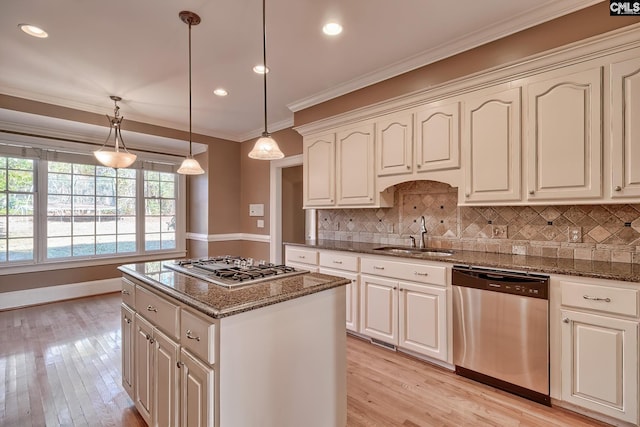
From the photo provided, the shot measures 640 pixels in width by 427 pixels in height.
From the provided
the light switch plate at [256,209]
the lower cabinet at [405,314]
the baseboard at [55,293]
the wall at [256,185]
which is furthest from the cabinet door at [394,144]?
→ the baseboard at [55,293]

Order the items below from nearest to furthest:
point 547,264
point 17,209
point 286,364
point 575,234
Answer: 1. point 286,364
2. point 547,264
3. point 575,234
4. point 17,209

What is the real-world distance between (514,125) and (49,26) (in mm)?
3708

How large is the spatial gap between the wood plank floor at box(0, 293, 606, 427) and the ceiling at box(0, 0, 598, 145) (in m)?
2.76

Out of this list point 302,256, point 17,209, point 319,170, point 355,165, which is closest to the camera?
point 355,165

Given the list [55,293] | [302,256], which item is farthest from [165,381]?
[55,293]

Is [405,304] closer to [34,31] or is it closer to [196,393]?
[196,393]

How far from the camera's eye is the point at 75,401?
2.13m

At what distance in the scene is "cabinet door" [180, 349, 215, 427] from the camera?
1.26 metres

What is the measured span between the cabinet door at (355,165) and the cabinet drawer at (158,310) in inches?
88.2

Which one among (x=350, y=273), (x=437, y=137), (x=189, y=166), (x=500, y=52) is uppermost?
(x=500, y=52)

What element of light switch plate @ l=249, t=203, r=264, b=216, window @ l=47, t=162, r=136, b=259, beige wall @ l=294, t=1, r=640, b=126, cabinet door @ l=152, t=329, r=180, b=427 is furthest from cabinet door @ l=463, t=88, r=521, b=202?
window @ l=47, t=162, r=136, b=259

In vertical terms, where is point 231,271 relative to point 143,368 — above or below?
above

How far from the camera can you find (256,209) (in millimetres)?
5316

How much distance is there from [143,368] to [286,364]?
0.98m
